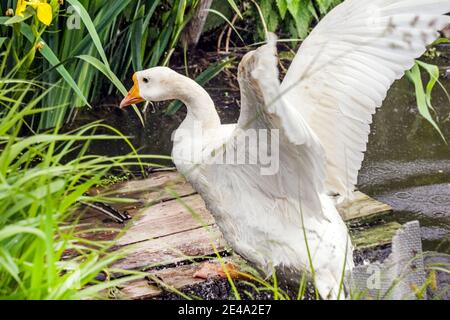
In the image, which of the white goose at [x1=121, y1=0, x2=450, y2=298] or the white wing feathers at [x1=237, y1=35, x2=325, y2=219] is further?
the white goose at [x1=121, y1=0, x2=450, y2=298]

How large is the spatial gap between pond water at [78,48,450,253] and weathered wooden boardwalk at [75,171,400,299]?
0.22 meters

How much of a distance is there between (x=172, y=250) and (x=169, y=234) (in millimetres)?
172

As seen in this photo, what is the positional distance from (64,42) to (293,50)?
1.78 metres

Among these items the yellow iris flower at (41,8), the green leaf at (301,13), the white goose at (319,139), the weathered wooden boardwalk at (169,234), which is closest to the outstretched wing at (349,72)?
the white goose at (319,139)

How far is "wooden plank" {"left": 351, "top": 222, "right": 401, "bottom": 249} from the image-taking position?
3.60 m

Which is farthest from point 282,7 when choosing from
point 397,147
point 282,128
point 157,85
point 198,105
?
point 282,128

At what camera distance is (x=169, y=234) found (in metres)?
3.56

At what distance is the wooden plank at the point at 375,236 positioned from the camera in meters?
3.60

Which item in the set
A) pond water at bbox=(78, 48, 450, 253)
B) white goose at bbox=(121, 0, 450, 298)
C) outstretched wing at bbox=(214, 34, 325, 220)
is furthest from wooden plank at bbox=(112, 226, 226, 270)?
pond water at bbox=(78, 48, 450, 253)

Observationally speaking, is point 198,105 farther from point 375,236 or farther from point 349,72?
point 375,236

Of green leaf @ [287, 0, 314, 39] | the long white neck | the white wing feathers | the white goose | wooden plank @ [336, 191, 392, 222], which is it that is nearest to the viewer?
the white wing feathers

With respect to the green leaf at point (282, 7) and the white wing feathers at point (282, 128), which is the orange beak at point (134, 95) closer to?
the white wing feathers at point (282, 128)

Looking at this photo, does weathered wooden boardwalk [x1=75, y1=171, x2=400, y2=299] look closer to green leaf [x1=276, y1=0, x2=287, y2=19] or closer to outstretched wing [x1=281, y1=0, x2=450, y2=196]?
outstretched wing [x1=281, y1=0, x2=450, y2=196]
